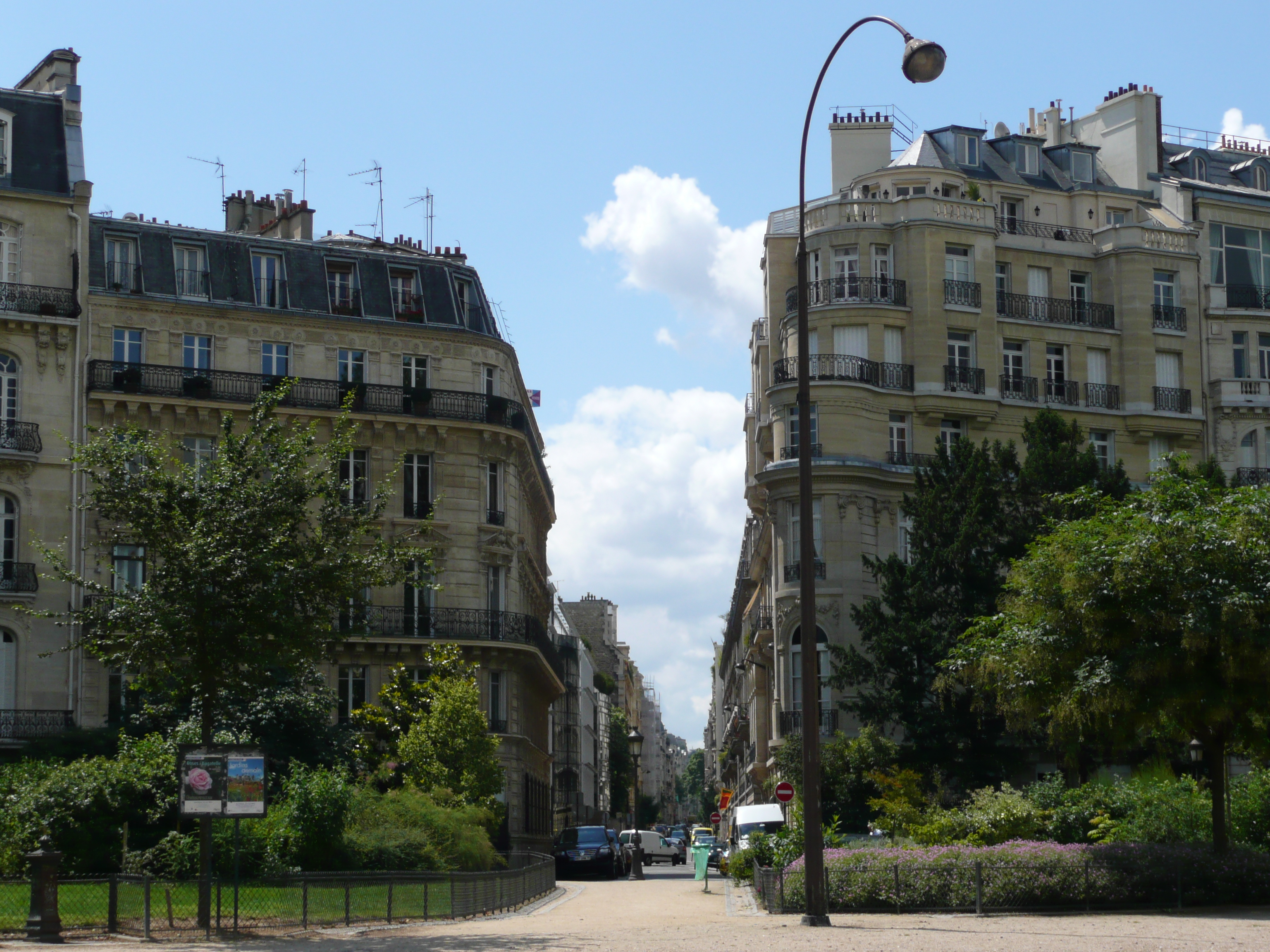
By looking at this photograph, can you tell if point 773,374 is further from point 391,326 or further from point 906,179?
point 391,326

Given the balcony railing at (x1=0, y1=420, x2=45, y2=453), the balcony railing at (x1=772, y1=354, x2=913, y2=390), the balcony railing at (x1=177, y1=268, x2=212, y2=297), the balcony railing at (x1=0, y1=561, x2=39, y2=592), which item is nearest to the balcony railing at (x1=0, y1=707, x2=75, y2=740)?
the balcony railing at (x1=0, y1=561, x2=39, y2=592)

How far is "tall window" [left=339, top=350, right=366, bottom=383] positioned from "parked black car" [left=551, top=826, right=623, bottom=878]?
1510cm

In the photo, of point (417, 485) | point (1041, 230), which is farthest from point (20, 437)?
point (1041, 230)

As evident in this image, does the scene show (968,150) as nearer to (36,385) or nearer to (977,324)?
(977,324)

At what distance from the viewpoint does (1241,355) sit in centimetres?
5394

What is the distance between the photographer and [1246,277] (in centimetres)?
5497

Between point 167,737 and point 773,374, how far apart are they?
23968 millimetres

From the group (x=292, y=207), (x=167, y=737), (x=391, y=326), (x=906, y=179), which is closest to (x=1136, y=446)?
(x=906, y=179)

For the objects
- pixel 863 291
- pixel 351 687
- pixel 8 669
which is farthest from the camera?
pixel 863 291

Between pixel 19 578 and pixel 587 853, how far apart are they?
57.6 feet

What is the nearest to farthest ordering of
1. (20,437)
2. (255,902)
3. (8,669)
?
(255,902) < (8,669) < (20,437)

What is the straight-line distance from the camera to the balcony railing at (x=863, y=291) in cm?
5031

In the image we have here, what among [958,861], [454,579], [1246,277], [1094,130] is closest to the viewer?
[958,861]

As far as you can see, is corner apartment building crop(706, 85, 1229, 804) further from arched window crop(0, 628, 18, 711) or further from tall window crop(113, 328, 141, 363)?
arched window crop(0, 628, 18, 711)
